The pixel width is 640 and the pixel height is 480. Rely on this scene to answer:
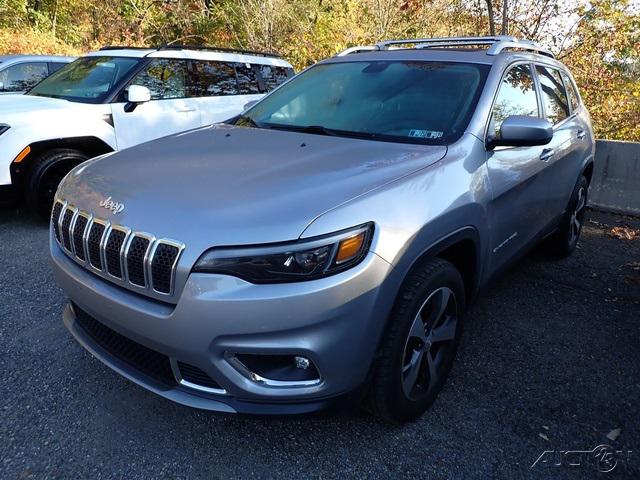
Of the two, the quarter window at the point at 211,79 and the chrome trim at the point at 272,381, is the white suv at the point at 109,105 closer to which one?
the quarter window at the point at 211,79

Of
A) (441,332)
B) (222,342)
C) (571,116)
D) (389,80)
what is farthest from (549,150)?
(222,342)

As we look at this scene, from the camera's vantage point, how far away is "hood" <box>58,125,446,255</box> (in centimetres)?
187

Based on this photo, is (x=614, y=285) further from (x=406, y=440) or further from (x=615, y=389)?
(x=406, y=440)

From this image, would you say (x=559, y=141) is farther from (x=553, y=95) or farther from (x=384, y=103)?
(x=384, y=103)

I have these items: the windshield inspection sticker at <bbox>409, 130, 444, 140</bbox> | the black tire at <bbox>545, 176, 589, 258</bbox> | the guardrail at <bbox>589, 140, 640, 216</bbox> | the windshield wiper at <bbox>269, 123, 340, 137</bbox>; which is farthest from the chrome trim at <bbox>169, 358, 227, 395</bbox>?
the guardrail at <bbox>589, 140, 640, 216</bbox>

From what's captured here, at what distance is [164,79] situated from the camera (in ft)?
18.8

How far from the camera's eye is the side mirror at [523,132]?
260cm

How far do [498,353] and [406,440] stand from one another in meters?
1.04

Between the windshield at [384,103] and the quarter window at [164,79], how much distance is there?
254 centimetres

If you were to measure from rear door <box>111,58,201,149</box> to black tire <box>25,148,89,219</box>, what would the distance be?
508 millimetres

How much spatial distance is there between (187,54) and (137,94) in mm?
1151

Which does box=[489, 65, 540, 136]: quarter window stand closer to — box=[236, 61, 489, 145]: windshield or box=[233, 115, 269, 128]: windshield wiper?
box=[236, 61, 489, 145]: windshield

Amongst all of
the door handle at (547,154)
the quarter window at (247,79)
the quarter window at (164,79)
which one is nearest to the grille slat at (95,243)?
the door handle at (547,154)

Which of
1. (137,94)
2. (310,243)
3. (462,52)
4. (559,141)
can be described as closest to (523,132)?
(462,52)
